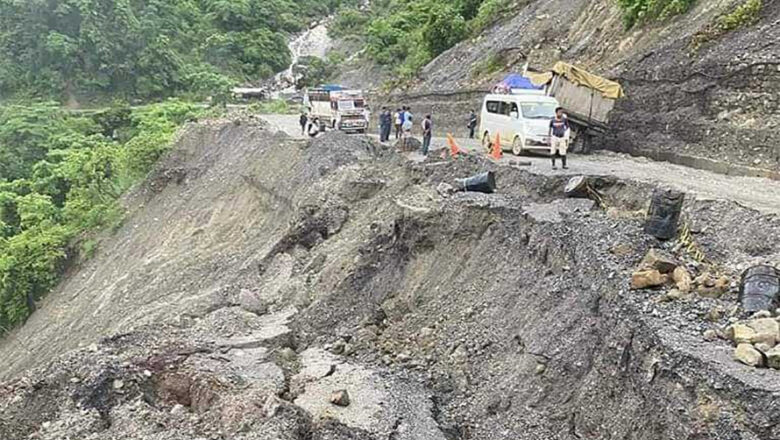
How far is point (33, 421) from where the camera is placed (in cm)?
1277

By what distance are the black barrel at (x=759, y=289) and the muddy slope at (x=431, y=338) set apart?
0.90ft

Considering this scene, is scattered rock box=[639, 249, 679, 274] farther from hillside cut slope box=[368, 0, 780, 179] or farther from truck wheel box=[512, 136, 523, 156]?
truck wheel box=[512, 136, 523, 156]

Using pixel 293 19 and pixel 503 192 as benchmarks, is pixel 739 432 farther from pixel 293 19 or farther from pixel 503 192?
pixel 293 19

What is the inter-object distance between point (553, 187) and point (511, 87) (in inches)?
325

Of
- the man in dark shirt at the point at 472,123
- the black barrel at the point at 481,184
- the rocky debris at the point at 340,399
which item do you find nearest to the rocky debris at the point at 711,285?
the rocky debris at the point at 340,399

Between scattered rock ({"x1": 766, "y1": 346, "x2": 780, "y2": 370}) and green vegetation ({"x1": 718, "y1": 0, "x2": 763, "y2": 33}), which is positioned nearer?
scattered rock ({"x1": 766, "y1": 346, "x2": 780, "y2": 370})

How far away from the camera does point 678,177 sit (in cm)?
1631

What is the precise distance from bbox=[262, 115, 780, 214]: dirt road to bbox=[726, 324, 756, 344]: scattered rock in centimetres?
494

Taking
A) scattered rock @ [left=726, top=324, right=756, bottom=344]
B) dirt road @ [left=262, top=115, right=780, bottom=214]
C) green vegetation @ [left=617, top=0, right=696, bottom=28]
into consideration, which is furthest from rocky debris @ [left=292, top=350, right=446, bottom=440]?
green vegetation @ [left=617, top=0, right=696, bottom=28]

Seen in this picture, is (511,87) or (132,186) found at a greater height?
(511,87)

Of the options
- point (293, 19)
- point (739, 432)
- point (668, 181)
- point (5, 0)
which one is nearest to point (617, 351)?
point (739, 432)

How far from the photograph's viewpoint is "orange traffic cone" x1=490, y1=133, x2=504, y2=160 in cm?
2079

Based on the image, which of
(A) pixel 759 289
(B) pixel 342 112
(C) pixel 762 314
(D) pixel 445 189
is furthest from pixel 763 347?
(B) pixel 342 112

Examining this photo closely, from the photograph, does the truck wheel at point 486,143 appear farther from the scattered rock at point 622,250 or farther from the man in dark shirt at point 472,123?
the scattered rock at point 622,250
